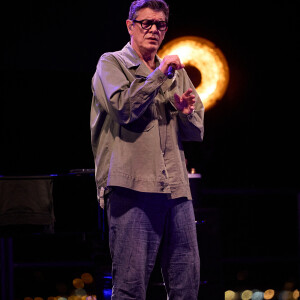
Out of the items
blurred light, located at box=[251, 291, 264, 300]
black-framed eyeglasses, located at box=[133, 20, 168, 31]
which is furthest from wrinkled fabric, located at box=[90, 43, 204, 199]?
blurred light, located at box=[251, 291, 264, 300]

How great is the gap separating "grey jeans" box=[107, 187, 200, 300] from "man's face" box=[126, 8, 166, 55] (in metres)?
0.56

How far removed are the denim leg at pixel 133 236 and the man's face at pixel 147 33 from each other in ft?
1.84

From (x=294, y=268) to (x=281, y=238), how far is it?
0.37m

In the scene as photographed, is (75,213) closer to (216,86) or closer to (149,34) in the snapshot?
(149,34)

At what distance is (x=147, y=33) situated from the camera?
1.68m

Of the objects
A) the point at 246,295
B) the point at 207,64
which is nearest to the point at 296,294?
the point at 246,295

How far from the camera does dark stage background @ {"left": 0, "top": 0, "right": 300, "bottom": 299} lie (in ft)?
14.5

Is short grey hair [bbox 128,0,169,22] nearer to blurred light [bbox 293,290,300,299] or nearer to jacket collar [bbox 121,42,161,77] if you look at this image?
jacket collar [bbox 121,42,161,77]

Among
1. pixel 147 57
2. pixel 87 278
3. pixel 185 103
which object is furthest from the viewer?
pixel 87 278

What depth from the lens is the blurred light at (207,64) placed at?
15.9 ft

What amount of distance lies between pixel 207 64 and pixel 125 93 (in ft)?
11.5

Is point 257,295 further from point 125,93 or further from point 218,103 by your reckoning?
point 125,93

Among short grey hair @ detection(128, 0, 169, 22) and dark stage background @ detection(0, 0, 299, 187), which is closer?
short grey hair @ detection(128, 0, 169, 22)

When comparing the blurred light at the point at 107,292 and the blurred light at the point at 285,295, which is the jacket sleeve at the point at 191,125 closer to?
the blurred light at the point at 107,292
